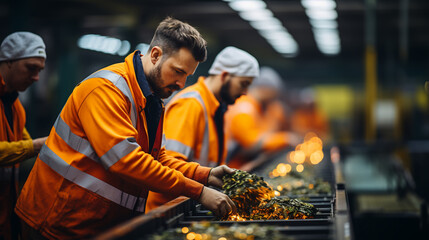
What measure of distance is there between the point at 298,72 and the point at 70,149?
12260 millimetres

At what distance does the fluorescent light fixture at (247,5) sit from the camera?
8.26m

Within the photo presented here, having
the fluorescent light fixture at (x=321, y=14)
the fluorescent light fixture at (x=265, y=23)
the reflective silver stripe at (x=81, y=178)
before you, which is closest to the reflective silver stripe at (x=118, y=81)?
the reflective silver stripe at (x=81, y=178)

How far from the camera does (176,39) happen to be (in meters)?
2.43

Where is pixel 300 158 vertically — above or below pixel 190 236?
below

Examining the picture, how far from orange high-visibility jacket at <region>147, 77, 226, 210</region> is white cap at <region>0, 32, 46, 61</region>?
97cm

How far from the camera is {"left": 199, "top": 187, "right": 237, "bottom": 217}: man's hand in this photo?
94.6 inches

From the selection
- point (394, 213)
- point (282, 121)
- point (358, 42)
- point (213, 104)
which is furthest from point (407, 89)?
point (213, 104)

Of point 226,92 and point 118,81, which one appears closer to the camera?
point 118,81

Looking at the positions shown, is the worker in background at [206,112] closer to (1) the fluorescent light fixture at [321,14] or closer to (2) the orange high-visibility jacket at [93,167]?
(2) the orange high-visibility jacket at [93,167]

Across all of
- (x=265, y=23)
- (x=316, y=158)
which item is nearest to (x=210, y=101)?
(x=316, y=158)

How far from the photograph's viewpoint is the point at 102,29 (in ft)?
33.3

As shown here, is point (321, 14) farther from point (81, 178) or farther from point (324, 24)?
point (81, 178)

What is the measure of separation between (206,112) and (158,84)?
959mm

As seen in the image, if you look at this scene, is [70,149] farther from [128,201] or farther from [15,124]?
[15,124]
